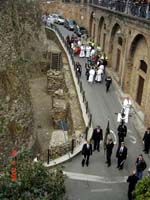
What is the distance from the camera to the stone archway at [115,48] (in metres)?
26.2

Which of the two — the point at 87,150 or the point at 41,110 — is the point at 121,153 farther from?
the point at 41,110

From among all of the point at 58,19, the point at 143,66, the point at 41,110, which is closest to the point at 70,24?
the point at 58,19

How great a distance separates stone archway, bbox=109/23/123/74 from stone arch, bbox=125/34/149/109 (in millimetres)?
Answer: 3464

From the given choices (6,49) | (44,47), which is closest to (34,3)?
(44,47)

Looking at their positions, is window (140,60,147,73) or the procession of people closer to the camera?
the procession of people

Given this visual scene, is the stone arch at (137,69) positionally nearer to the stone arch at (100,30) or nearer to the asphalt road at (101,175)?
the asphalt road at (101,175)

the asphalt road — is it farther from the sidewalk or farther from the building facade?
the building facade

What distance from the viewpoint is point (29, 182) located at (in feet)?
27.5

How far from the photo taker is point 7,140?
14922 millimetres

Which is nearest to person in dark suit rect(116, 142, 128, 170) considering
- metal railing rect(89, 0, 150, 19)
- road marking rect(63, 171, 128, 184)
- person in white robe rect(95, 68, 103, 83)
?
road marking rect(63, 171, 128, 184)

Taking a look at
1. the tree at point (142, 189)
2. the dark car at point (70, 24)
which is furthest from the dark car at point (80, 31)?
the tree at point (142, 189)

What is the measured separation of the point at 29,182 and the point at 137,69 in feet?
47.5

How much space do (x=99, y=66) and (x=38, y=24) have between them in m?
12.3

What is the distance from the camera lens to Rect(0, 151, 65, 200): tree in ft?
26.1
